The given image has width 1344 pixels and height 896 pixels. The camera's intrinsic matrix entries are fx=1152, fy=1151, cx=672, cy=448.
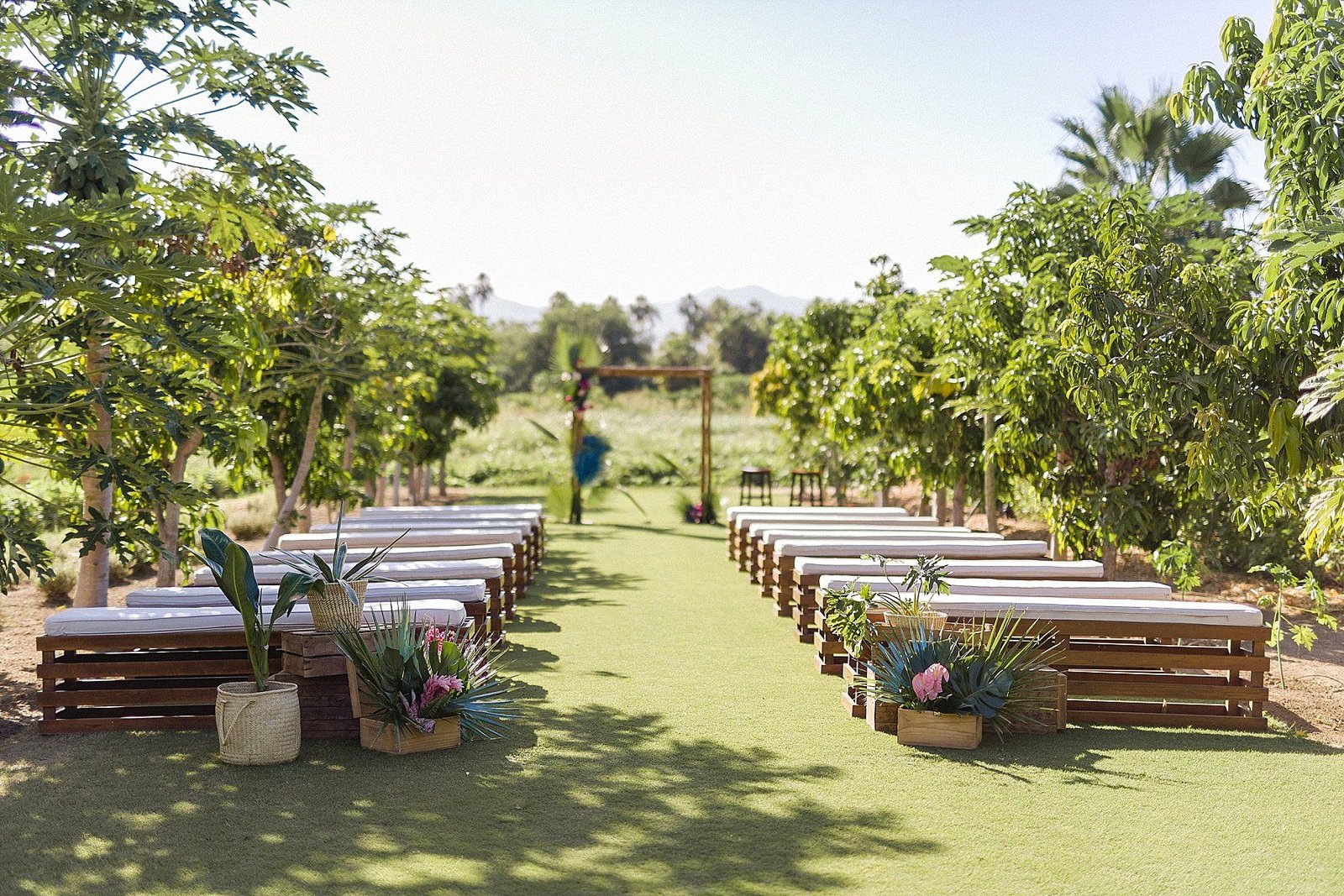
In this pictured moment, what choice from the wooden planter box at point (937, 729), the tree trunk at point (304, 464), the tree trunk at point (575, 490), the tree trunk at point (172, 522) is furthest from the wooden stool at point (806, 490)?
the wooden planter box at point (937, 729)

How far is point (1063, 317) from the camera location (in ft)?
25.2

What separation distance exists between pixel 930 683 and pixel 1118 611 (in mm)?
1263

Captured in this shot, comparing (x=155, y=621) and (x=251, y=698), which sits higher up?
(x=155, y=621)

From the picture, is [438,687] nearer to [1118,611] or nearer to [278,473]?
[1118,611]

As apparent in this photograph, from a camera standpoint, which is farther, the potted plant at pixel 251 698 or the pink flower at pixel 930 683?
the pink flower at pixel 930 683

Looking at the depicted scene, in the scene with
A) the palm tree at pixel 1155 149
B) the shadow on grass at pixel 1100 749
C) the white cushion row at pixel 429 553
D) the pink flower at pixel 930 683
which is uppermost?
the palm tree at pixel 1155 149

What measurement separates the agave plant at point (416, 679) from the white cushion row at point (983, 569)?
285cm

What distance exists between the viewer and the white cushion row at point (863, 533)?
9766 mm

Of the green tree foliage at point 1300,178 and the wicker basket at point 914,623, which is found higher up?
the green tree foliage at point 1300,178

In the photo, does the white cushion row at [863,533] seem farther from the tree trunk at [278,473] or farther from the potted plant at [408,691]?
the tree trunk at [278,473]

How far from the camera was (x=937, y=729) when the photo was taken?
548cm

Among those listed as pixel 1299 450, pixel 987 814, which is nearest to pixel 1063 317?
pixel 1299 450

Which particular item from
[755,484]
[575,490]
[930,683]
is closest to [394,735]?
[930,683]

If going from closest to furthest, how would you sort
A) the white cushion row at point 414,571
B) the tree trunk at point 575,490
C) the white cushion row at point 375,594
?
the white cushion row at point 375,594
the white cushion row at point 414,571
the tree trunk at point 575,490
